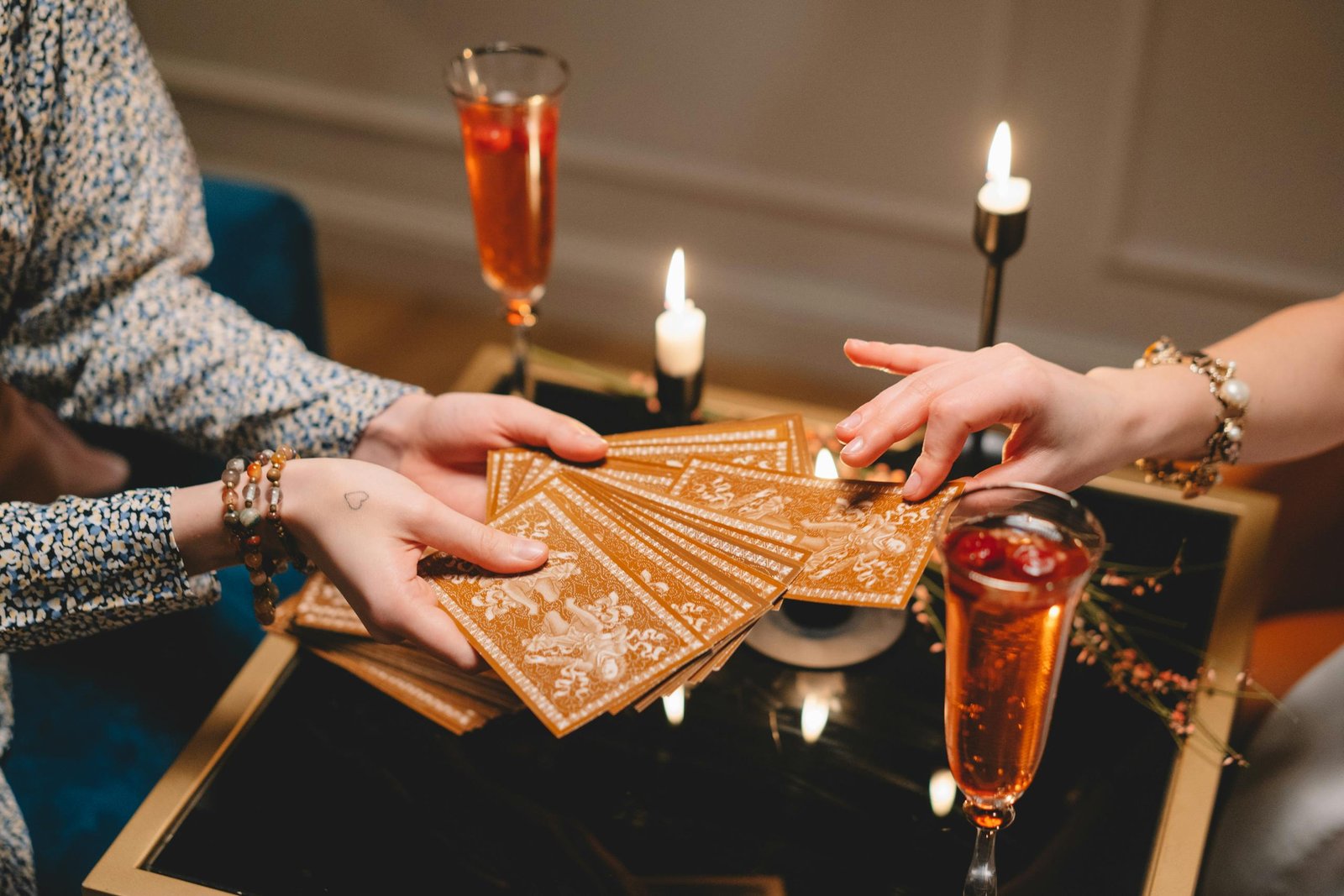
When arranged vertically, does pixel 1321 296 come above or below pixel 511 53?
below

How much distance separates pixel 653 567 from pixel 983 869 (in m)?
0.44

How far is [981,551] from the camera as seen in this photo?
0.96m

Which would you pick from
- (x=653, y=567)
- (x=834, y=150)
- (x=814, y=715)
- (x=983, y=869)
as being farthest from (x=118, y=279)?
(x=834, y=150)

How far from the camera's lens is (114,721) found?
4.66ft

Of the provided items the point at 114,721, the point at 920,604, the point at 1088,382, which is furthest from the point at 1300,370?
the point at 114,721

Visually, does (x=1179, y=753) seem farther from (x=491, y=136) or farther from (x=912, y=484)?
(x=491, y=136)

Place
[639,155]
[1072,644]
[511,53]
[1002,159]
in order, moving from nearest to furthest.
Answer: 1. [1072,644]
2. [1002,159]
3. [511,53]
4. [639,155]

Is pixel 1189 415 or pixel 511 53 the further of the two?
pixel 511 53

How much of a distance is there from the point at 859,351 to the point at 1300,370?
60cm

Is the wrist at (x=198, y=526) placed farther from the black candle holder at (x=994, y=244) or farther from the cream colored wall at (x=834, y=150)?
the cream colored wall at (x=834, y=150)

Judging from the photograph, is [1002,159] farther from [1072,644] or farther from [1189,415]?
[1072,644]

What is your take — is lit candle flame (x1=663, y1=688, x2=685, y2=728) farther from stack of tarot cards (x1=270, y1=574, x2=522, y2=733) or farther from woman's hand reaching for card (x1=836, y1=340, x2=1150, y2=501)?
woman's hand reaching for card (x1=836, y1=340, x2=1150, y2=501)

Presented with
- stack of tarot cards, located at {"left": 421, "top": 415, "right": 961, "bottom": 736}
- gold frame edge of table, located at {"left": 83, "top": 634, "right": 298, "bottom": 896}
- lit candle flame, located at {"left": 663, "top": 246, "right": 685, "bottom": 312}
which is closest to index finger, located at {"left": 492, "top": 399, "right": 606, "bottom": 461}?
stack of tarot cards, located at {"left": 421, "top": 415, "right": 961, "bottom": 736}

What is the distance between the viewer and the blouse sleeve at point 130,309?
1.43 meters
